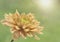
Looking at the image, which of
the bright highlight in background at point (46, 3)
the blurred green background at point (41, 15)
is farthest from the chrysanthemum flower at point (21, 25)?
the bright highlight in background at point (46, 3)

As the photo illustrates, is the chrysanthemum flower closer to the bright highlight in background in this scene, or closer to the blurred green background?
the blurred green background

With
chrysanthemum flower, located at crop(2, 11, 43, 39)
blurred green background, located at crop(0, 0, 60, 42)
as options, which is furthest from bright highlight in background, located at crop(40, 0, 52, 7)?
chrysanthemum flower, located at crop(2, 11, 43, 39)

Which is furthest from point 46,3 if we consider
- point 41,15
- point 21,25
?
point 21,25

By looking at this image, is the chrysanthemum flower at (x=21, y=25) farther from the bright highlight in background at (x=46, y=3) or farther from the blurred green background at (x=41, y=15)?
the bright highlight in background at (x=46, y=3)

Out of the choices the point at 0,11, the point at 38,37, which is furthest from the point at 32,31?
the point at 0,11

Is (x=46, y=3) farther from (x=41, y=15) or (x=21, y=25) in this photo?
(x=21, y=25)

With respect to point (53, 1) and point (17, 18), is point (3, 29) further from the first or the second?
point (53, 1)

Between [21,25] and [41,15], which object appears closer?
[21,25]
